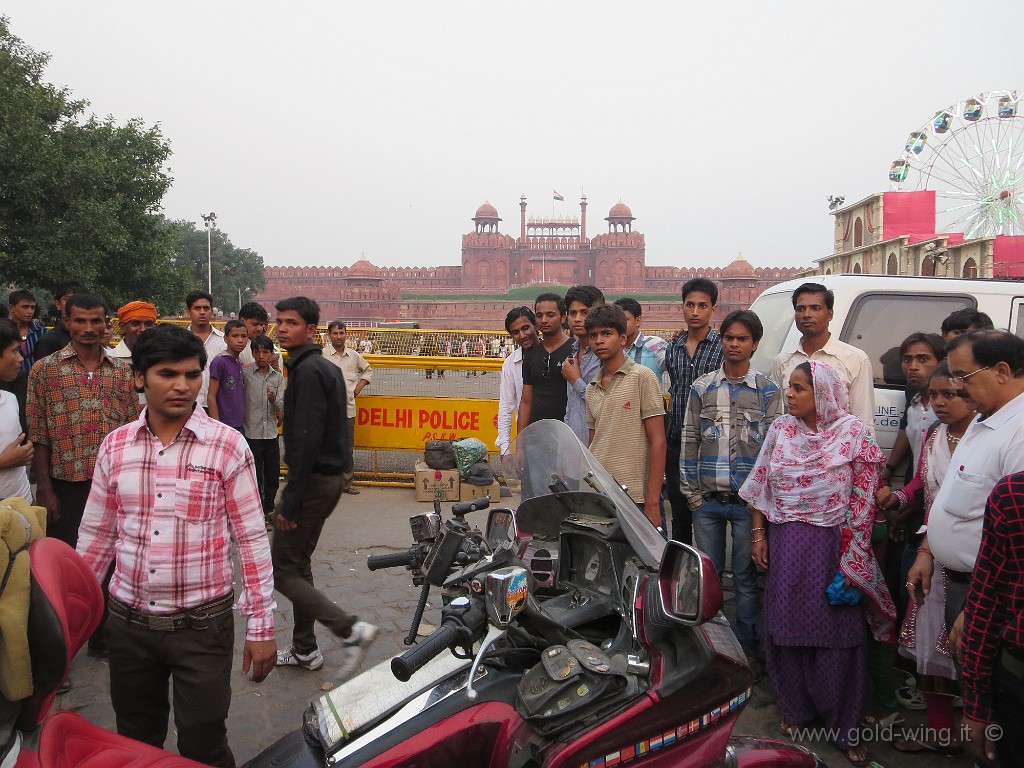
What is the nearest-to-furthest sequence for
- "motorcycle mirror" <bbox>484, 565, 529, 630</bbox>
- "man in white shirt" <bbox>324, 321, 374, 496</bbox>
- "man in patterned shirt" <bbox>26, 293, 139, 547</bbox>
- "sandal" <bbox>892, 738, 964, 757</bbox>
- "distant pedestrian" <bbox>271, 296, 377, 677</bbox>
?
"motorcycle mirror" <bbox>484, 565, 529, 630</bbox> → "sandal" <bbox>892, 738, 964, 757</bbox> → "distant pedestrian" <bbox>271, 296, 377, 677</bbox> → "man in patterned shirt" <bbox>26, 293, 139, 547</bbox> → "man in white shirt" <bbox>324, 321, 374, 496</bbox>

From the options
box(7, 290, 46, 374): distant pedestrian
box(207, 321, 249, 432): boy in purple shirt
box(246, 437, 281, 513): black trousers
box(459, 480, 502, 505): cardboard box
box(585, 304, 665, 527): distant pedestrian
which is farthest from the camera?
box(459, 480, 502, 505): cardboard box

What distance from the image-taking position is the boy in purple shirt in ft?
18.4

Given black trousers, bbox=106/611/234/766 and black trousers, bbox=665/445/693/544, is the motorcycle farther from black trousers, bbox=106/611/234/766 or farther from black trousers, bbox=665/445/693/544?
black trousers, bbox=665/445/693/544

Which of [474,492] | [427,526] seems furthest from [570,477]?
[474,492]

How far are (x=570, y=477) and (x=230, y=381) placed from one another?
4210mm

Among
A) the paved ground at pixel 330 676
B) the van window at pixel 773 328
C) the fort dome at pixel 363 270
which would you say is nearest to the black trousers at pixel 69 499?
the paved ground at pixel 330 676

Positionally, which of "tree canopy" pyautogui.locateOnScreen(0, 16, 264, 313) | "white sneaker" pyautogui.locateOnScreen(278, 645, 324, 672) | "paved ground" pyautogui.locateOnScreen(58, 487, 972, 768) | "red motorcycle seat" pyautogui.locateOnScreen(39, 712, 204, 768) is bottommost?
"paved ground" pyautogui.locateOnScreen(58, 487, 972, 768)

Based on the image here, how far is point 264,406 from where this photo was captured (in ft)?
19.1

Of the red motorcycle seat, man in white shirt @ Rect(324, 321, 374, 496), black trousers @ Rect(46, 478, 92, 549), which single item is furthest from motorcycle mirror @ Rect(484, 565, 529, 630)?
man in white shirt @ Rect(324, 321, 374, 496)

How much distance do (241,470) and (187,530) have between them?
0.22 meters

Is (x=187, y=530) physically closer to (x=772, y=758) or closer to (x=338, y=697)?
(x=338, y=697)

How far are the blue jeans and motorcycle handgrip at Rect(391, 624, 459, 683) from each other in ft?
7.86

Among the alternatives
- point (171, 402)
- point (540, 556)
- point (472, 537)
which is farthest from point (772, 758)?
point (171, 402)

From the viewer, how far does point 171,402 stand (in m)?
2.05
